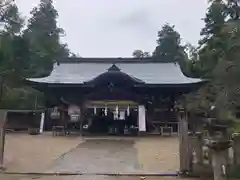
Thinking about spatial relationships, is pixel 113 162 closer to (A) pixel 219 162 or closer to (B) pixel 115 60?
(A) pixel 219 162

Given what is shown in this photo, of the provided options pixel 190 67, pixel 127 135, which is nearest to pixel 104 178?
pixel 127 135

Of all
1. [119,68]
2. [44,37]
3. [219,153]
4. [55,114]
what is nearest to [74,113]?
[55,114]

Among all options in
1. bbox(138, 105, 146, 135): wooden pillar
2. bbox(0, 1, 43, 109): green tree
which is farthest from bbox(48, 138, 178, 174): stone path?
bbox(0, 1, 43, 109): green tree

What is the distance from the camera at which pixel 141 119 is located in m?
20.5

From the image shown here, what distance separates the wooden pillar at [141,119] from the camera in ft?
66.7

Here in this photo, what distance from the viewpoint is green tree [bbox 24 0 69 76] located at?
34456 millimetres

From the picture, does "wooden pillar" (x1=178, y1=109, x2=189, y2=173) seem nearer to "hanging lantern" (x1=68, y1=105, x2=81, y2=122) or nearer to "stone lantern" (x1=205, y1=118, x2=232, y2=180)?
"stone lantern" (x1=205, y1=118, x2=232, y2=180)

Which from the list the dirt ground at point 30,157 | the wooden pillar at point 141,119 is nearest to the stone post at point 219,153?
the dirt ground at point 30,157

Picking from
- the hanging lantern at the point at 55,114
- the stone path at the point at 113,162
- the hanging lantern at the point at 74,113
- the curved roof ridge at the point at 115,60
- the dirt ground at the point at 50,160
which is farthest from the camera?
the curved roof ridge at the point at 115,60

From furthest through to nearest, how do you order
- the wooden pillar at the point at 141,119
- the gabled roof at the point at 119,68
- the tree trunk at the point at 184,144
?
the gabled roof at the point at 119,68 < the wooden pillar at the point at 141,119 < the tree trunk at the point at 184,144

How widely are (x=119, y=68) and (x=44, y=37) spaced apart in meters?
19.1

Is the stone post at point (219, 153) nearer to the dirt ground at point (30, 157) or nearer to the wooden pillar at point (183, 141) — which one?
the wooden pillar at point (183, 141)

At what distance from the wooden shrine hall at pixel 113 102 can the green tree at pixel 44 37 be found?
36.2 ft

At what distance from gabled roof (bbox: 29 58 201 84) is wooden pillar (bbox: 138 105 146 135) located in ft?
6.33
